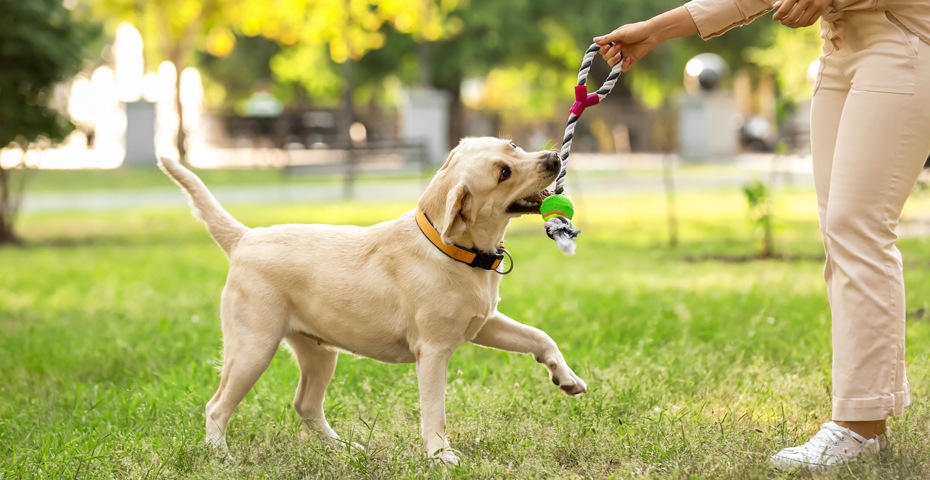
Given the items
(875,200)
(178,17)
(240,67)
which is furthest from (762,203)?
(240,67)

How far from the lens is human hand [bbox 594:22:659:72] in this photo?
358 centimetres

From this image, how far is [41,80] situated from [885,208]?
10.7m

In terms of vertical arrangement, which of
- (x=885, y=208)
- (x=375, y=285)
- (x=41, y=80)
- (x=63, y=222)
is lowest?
(x=63, y=222)

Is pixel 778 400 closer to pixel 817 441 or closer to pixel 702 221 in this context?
pixel 817 441

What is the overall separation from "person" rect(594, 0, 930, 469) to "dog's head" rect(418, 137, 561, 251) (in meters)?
1.06

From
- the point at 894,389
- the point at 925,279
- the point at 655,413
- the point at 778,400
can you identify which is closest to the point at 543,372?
the point at 655,413

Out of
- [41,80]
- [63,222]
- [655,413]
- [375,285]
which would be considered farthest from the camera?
[63,222]

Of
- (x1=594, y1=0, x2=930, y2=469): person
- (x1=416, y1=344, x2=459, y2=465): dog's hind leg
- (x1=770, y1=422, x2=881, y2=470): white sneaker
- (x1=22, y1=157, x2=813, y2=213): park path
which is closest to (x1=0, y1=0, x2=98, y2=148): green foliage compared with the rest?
(x1=22, y1=157, x2=813, y2=213): park path

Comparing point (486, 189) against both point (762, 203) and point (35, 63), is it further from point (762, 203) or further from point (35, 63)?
point (35, 63)

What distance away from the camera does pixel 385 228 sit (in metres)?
3.73

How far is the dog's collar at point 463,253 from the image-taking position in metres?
3.44

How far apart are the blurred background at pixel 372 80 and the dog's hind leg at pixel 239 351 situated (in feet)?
25.0

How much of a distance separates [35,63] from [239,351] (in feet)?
29.9

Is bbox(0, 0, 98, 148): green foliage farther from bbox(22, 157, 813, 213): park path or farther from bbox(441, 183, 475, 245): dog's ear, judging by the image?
bbox(441, 183, 475, 245): dog's ear
